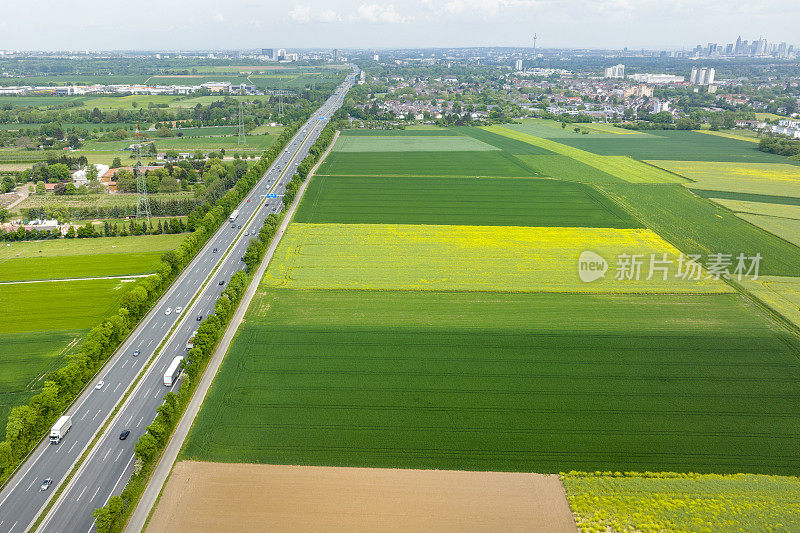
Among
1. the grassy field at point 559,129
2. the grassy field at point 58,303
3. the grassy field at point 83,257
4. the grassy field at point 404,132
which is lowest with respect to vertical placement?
the grassy field at point 58,303

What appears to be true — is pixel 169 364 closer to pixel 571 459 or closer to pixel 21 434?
pixel 21 434

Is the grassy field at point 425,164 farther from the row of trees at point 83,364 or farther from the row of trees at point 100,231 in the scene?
the row of trees at point 83,364

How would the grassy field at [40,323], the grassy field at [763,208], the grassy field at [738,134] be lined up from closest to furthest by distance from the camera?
the grassy field at [40,323], the grassy field at [763,208], the grassy field at [738,134]

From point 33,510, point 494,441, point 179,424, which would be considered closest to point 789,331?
point 494,441

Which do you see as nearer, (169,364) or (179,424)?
(179,424)

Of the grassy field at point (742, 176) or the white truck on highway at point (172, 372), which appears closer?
the white truck on highway at point (172, 372)

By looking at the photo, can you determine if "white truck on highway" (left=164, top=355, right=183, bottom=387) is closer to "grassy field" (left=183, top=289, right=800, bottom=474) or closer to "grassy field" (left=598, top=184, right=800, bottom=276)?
"grassy field" (left=183, top=289, right=800, bottom=474)

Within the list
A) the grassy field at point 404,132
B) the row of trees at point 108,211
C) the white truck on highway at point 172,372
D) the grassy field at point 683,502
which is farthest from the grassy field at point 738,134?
the white truck on highway at point 172,372
